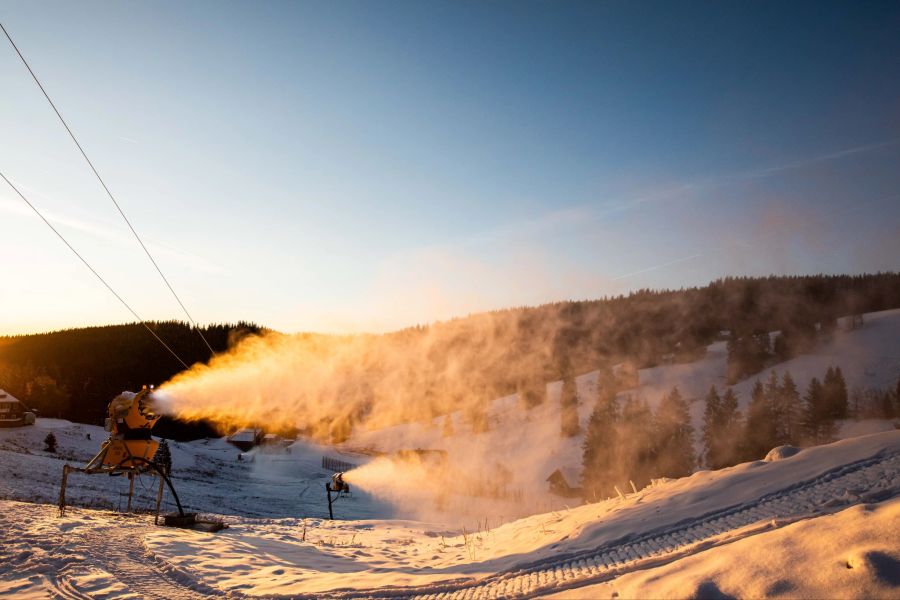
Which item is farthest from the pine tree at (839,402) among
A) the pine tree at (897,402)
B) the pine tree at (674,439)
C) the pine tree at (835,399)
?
the pine tree at (674,439)

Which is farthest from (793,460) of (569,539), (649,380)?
(649,380)

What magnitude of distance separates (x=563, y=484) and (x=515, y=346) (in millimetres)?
31287

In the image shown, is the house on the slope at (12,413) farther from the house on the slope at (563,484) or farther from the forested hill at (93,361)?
the house on the slope at (563,484)

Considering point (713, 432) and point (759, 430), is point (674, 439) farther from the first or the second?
point (759, 430)

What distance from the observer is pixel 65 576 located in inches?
308

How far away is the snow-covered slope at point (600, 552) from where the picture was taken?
197 inches

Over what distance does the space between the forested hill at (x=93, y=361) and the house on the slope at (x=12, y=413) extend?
24.6 metres

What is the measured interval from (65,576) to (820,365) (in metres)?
76.1

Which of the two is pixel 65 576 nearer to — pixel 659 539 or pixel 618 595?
pixel 618 595

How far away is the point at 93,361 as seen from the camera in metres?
89.0

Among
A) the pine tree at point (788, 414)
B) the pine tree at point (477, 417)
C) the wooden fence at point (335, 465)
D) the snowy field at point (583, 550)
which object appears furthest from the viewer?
the pine tree at point (477, 417)

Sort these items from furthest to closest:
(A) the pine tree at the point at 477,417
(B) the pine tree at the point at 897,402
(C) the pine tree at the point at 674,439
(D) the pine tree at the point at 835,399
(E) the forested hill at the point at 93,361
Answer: (E) the forested hill at the point at 93,361, (A) the pine tree at the point at 477,417, (B) the pine tree at the point at 897,402, (D) the pine tree at the point at 835,399, (C) the pine tree at the point at 674,439

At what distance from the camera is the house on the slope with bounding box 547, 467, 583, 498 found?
48.9 meters

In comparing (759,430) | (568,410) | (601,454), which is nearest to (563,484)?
(601,454)
